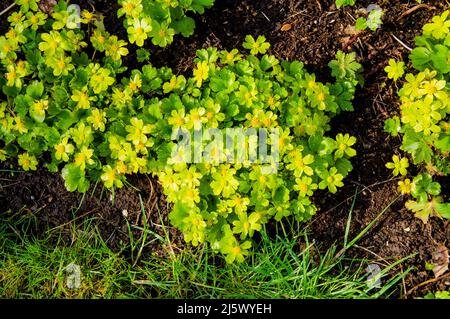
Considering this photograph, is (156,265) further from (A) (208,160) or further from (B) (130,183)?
(A) (208,160)

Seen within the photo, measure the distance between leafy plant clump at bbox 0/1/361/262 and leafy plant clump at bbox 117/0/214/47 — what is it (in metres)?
0.11

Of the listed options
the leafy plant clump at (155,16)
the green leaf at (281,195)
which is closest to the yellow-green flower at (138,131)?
the leafy plant clump at (155,16)

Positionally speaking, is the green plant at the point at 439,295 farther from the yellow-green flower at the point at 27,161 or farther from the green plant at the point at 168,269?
the yellow-green flower at the point at 27,161

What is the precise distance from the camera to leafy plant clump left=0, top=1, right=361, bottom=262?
2.70 metres

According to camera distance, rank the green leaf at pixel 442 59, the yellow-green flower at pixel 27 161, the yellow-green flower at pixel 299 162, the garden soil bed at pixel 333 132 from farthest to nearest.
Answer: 1. the garden soil bed at pixel 333 132
2. the yellow-green flower at pixel 27 161
3. the green leaf at pixel 442 59
4. the yellow-green flower at pixel 299 162

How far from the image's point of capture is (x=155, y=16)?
9.37ft

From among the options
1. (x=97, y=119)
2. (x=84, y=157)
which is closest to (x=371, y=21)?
(x=97, y=119)

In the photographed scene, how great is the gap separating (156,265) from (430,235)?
4.55 ft

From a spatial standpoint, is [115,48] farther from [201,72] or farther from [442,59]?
[442,59]

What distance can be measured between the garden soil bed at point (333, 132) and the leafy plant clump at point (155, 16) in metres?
0.25

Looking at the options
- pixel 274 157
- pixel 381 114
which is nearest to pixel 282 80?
pixel 274 157

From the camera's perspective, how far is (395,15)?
3164mm

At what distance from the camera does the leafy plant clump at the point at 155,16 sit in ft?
9.25

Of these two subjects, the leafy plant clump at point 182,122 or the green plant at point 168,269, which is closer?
the leafy plant clump at point 182,122
